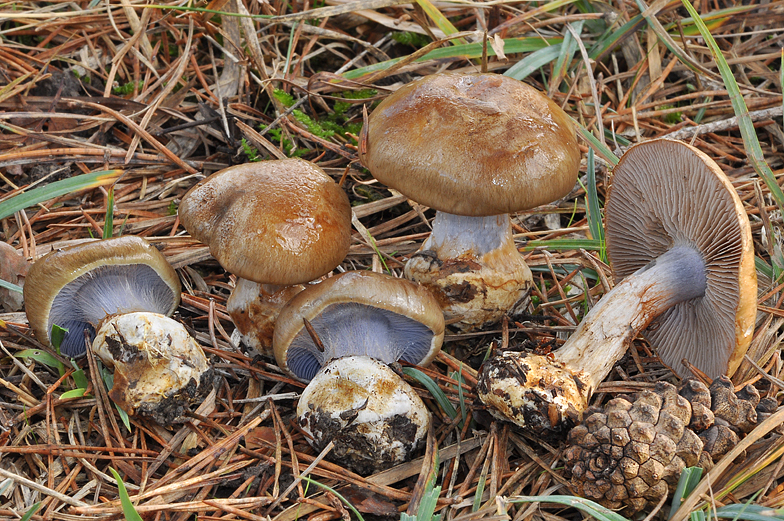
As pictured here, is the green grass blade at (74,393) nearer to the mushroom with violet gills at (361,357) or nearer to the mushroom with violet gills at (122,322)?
the mushroom with violet gills at (122,322)

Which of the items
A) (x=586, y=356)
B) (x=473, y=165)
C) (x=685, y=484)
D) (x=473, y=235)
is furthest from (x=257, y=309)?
(x=685, y=484)

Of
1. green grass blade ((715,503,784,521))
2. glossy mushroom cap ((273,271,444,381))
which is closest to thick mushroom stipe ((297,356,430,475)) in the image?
glossy mushroom cap ((273,271,444,381))

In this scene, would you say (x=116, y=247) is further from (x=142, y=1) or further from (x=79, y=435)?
(x=142, y=1)

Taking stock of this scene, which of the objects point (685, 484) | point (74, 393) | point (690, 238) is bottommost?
point (74, 393)

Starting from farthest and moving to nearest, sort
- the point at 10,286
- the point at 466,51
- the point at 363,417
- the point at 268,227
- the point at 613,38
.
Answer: the point at 613,38
the point at 466,51
the point at 10,286
the point at 268,227
the point at 363,417

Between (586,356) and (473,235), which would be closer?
(586,356)

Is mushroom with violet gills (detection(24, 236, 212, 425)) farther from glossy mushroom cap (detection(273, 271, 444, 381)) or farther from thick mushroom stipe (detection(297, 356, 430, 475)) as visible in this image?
thick mushroom stipe (detection(297, 356, 430, 475))

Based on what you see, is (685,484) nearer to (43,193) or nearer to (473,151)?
(473,151)

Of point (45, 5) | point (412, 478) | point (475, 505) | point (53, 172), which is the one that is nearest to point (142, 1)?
point (45, 5)
